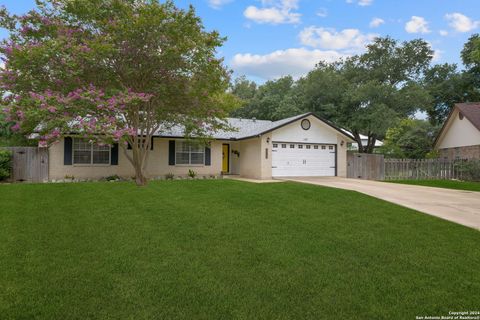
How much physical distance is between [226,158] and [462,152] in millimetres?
16244

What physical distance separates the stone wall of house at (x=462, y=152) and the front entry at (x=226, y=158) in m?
14.2

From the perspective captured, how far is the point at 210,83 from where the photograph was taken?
12.1 metres

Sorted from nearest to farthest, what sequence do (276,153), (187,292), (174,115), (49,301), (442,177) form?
(49,301) → (187,292) → (174,115) → (276,153) → (442,177)

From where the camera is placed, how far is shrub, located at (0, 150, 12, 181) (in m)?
13.3

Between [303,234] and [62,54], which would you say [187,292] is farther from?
[62,54]

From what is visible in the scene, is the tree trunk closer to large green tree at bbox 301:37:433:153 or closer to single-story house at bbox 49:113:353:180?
single-story house at bbox 49:113:353:180

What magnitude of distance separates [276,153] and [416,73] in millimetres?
23901

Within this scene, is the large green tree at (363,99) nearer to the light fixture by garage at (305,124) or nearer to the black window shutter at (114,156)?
the light fixture by garage at (305,124)

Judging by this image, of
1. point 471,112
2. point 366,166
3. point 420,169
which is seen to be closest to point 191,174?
point 366,166

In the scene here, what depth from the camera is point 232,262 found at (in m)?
4.44

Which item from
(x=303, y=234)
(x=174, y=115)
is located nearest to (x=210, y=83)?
(x=174, y=115)

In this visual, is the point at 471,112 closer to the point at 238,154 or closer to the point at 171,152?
the point at 238,154

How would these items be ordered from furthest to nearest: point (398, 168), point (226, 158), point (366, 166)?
1. point (226, 158)
2. point (366, 166)
3. point (398, 168)

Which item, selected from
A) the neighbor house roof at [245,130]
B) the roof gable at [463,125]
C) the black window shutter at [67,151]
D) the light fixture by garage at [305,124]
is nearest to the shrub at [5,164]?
the black window shutter at [67,151]
